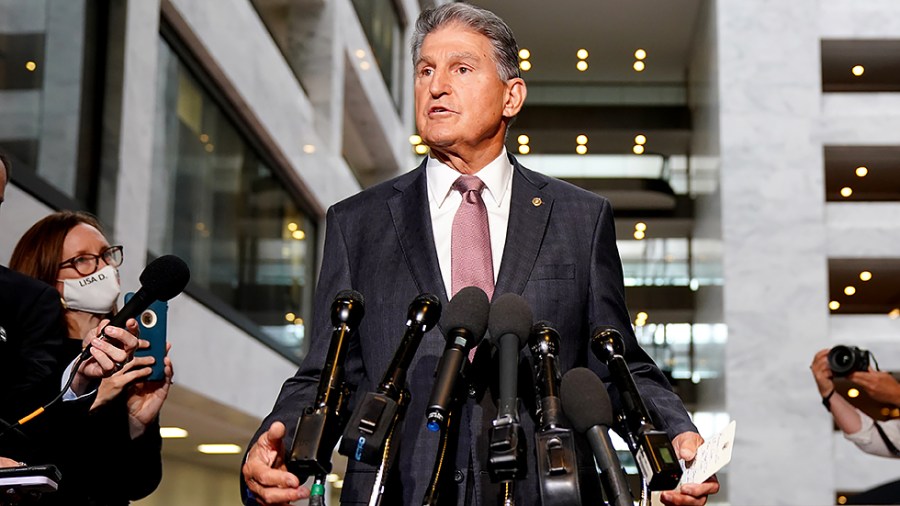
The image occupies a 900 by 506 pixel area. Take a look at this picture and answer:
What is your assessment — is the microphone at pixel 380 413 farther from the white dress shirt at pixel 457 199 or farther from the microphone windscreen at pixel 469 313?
the white dress shirt at pixel 457 199

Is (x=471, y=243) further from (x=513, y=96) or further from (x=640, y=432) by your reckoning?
(x=640, y=432)

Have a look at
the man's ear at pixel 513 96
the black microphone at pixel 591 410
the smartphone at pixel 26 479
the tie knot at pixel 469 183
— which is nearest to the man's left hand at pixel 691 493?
the black microphone at pixel 591 410

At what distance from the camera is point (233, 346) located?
11.0 meters

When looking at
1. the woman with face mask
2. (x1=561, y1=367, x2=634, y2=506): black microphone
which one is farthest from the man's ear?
the woman with face mask

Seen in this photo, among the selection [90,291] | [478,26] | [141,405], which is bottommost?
[141,405]

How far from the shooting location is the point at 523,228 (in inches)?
103

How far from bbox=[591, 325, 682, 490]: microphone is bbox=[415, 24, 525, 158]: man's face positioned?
2.19 ft

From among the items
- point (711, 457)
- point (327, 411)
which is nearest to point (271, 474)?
point (327, 411)

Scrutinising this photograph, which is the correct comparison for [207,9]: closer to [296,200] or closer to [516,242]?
[296,200]

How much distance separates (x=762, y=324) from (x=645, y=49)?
8186 millimetres

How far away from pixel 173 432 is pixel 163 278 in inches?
384

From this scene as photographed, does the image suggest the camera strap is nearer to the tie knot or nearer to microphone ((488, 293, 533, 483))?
the tie knot

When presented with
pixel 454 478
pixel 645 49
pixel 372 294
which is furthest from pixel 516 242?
pixel 645 49

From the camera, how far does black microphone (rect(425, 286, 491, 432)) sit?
6.22 ft
